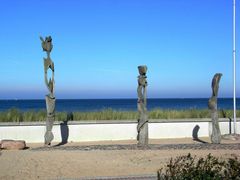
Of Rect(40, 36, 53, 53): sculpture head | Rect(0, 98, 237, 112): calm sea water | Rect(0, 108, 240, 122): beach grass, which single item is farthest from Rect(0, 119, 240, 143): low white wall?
Rect(0, 98, 237, 112): calm sea water

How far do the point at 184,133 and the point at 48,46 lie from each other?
831 cm

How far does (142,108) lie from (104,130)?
139 inches

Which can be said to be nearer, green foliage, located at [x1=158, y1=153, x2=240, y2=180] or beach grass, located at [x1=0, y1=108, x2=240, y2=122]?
green foliage, located at [x1=158, y1=153, x2=240, y2=180]

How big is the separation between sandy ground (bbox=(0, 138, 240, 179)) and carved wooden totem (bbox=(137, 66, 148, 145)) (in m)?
1.98

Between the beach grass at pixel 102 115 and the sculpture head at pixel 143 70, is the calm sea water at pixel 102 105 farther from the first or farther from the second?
the sculpture head at pixel 143 70

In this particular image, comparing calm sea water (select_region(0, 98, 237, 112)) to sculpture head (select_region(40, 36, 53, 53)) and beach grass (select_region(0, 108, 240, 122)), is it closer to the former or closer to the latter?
beach grass (select_region(0, 108, 240, 122))

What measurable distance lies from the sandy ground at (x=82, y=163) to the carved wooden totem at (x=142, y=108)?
198 centimetres

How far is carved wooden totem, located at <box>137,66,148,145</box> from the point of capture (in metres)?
17.5

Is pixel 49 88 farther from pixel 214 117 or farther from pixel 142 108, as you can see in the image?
pixel 214 117

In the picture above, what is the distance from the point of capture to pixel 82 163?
1277 cm

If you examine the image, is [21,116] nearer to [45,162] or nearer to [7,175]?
[45,162]

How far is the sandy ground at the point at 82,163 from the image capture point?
1106cm

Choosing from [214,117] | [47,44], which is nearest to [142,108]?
[214,117]

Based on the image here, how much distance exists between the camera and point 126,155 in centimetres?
1446
